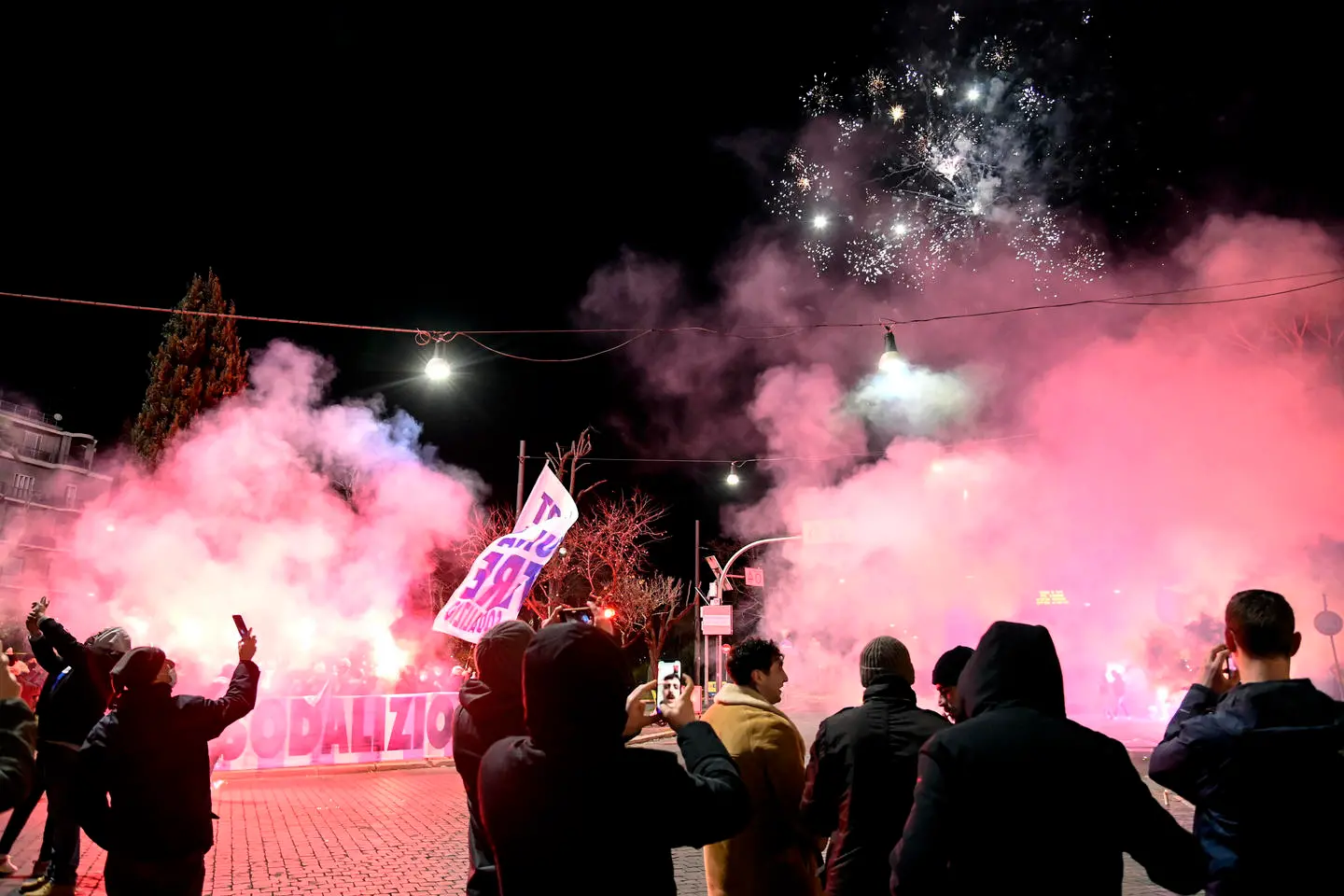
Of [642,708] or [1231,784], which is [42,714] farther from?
[1231,784]

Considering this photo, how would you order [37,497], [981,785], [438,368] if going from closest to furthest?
[981,785] → [438,368] → [37,497]

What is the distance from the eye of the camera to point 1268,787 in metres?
2.45

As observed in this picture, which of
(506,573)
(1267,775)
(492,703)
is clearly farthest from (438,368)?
(1267,775)

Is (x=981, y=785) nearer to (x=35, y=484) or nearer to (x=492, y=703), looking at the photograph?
(x=492, y=703)

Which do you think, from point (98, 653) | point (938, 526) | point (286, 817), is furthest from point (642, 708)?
point (938, 526)

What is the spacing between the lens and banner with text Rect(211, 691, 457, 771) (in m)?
11.6

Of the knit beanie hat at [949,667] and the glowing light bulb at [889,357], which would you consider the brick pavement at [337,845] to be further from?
the glowing light bulb at [889,357]

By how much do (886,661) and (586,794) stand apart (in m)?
1.67

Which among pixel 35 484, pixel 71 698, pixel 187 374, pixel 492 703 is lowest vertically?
pixel 71 698

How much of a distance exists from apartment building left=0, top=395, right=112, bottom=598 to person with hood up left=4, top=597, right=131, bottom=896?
2026 inches

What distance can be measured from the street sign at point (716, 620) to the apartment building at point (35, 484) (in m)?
45.8

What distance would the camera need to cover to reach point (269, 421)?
22.5 meters

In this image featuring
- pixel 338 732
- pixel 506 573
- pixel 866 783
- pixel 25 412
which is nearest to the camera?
pixel 866 783

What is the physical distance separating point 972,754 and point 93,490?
2873 inches
